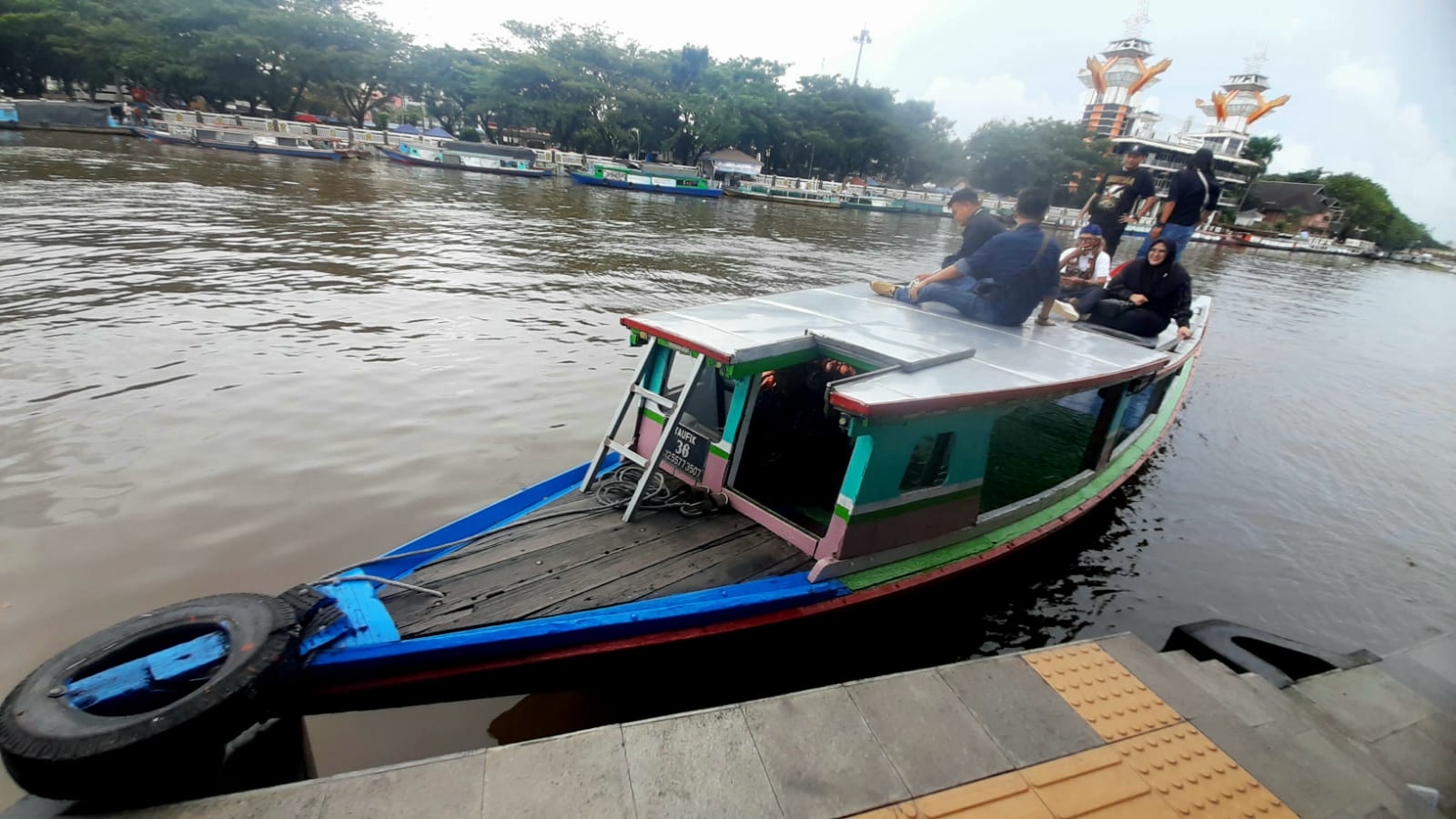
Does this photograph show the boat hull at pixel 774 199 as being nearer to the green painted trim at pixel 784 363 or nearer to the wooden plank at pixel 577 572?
the green painted trim at pixel 784 363

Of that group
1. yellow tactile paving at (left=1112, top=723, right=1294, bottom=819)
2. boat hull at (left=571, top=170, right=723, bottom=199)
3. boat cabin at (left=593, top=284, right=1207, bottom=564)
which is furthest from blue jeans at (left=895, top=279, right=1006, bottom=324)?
boat hull at (left=571, top=170, right=723, bottom=199)

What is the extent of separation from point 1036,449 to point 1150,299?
103 inches

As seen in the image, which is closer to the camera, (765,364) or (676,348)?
(765,364)

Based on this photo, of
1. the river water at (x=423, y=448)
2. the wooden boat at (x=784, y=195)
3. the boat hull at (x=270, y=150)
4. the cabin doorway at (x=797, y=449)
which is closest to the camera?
the river water at (x=423, y=448)

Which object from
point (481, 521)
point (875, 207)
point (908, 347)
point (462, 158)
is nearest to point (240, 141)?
point (462, 158)

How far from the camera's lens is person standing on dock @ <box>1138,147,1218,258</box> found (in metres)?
9.06

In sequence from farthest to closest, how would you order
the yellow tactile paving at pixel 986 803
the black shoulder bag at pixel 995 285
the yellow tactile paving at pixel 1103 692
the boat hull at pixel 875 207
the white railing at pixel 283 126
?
the boat hull at pixel 875 207
the white railing at pixel 283 126
the black shoulder bag at pixel 995 285
the yellow tactile paving at pixel 1103 692
the yellow tactile paving at pixel 986 803

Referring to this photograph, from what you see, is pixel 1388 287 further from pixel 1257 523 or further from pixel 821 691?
pixel 821 691

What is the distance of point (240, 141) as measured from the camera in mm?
37531

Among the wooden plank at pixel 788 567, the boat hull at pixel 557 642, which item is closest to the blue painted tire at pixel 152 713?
the boat hull at pixel 557 642

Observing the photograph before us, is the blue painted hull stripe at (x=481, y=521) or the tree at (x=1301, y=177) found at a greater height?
the tree at (x=1301, y=177)

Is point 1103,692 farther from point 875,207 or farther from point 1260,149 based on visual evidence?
point 1260,149

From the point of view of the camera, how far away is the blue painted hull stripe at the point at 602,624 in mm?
3191

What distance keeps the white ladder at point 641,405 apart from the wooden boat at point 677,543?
2cm
